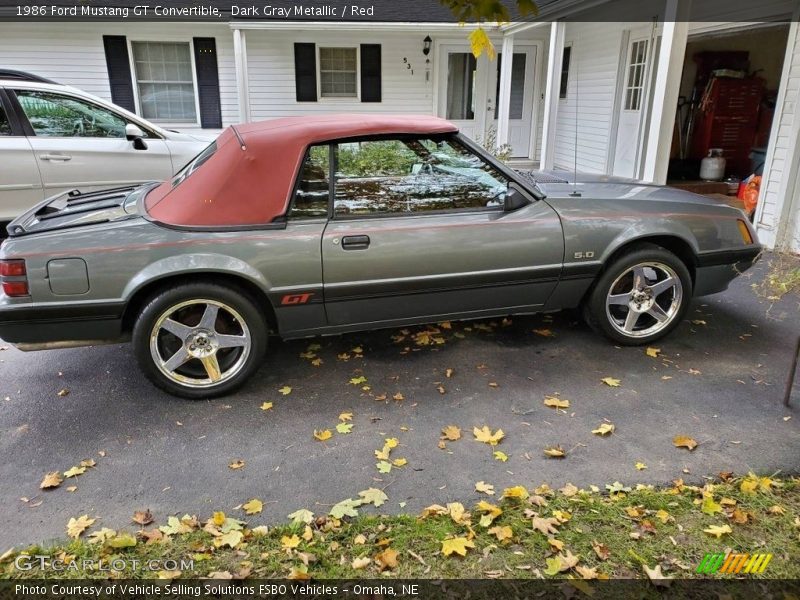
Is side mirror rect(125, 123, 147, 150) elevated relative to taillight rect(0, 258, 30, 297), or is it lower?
elevated

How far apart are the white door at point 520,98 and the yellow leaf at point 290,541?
12.2m

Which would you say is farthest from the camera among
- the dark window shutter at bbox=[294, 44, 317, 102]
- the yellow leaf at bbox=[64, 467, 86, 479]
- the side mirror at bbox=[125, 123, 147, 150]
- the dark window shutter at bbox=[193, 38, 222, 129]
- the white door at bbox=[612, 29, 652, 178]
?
the dark window shutter at bbox=[294, 44, 317, 102]

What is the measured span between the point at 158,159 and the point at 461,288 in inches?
188

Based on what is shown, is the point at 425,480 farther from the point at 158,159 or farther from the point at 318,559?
the point at 158,159

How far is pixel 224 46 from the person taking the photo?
12086 millimetres

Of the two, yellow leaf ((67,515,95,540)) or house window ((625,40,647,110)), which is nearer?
yellow leaf ((67,515,95,540))

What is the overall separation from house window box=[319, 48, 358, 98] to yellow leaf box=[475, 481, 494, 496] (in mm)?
11382

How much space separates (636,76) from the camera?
10.2 m

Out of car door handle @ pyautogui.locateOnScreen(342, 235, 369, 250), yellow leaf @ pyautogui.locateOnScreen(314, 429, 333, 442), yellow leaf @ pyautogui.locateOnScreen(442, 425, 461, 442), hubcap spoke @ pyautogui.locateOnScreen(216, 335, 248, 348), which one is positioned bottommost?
yellow leaf @ pyautogui.locateOnScreen(314, 429, 333, 442)

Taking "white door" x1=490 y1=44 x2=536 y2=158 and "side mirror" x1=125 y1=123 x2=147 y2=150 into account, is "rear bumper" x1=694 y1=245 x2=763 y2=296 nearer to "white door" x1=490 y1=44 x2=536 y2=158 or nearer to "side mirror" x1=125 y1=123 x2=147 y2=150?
"side mirror" x1=125 y1=123 x2=147 y2=150

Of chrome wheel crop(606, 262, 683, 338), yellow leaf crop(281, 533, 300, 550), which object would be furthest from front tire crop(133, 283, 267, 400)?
chrome wheel crop(606, 262, 683, 338)

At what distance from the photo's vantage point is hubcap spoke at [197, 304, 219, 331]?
358 centimetres

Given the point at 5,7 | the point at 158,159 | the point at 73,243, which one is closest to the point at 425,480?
the point at 73,243

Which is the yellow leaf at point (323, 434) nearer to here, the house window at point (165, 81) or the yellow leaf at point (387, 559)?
the yellow leaf at point (387, 559)
